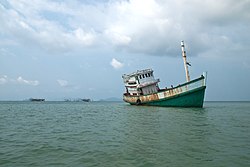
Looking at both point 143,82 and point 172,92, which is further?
point 143,82

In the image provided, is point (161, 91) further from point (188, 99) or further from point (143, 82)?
point (143, 82)

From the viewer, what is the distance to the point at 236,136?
44.5 feet

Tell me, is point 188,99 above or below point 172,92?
below

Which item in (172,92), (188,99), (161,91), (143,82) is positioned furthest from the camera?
(143,82)

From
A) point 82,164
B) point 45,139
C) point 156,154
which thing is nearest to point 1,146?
point 45,139

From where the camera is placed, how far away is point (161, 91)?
3806cm

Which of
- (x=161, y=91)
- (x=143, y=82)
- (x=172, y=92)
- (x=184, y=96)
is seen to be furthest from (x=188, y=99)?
(x=143, y=82)

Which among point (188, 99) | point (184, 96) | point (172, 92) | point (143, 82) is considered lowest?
point (188, 99)

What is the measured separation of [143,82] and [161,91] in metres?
5.29

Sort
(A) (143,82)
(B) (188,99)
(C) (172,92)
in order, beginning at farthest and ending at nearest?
(A) (143,82), (C) (172,92), (B) (188,99)

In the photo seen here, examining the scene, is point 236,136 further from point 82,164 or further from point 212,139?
point 82,164

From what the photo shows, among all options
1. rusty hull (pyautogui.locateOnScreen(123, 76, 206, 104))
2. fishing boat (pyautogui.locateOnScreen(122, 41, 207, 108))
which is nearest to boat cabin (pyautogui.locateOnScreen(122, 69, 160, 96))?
fishing boat (pyautogui.locateOnScreen(122, 41, 207, 108))

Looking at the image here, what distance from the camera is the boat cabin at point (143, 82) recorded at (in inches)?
1675

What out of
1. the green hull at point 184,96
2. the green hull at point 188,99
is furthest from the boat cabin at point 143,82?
the green hull at point 188,99
